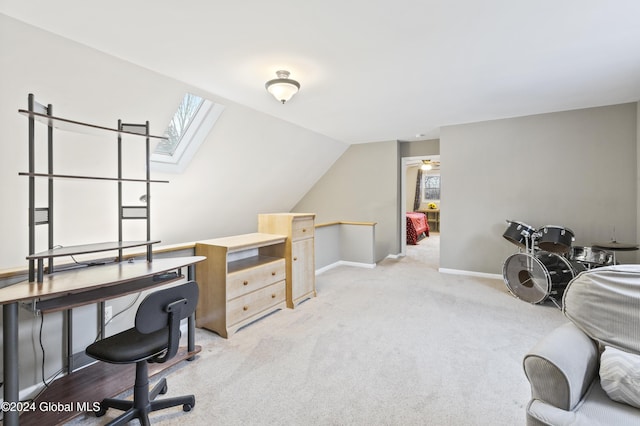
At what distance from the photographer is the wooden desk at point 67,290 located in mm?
1451

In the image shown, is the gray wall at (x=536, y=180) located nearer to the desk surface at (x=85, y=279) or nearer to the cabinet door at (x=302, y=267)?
the cabinet door at (x=302, y=267)

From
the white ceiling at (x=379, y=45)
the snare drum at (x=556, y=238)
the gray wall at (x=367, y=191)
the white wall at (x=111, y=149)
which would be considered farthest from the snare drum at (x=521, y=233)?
the white wall at (x=111, y=149)

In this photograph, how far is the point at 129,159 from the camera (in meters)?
3.42

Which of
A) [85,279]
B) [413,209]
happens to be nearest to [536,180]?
[85,279]

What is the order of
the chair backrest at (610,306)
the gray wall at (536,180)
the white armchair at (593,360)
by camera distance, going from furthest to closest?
the gray wall at (536,180) < the chair backrest at (610,306) < the white armchair at (593,360)

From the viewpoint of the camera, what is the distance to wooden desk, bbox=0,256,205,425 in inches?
Result: 57.1

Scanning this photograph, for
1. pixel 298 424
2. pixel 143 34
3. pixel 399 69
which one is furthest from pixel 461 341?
pixel 143 34

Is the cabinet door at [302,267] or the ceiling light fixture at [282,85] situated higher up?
the ceiling light fixture at [282,85]

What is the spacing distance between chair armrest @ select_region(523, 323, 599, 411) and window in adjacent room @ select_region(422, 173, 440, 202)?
32.3 ft

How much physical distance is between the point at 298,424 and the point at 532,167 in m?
4.48

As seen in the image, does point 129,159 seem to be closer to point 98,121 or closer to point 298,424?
point 98,121

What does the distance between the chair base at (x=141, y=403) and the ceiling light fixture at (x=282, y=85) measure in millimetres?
2395

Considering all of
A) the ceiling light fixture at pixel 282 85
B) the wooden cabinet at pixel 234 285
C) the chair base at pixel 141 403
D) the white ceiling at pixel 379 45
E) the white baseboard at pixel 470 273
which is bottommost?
the chair base at pixel 141 403

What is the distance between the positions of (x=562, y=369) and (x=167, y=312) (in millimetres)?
1764
